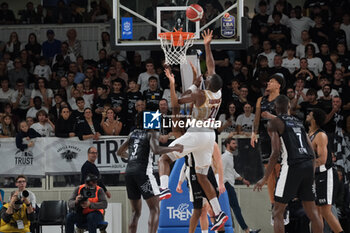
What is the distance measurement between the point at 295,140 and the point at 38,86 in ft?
29.9

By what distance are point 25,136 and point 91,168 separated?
2.34m

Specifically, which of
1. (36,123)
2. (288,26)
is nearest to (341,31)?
(288,26)

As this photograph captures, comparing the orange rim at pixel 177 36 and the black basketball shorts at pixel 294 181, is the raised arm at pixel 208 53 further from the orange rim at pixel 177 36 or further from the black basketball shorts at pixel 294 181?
the black basketball shorts at pixel 294 181

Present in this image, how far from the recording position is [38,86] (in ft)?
60.1

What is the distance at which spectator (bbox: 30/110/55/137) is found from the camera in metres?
16.6

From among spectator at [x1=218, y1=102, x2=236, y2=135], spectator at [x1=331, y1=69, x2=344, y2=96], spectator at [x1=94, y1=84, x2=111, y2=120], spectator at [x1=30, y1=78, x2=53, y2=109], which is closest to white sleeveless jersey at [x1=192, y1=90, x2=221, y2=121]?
spectator at [x1=218, y1=102, x2=236, y2=135]

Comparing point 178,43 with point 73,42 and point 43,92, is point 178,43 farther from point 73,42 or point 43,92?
point 73,42

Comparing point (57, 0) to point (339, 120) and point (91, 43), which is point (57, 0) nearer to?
point (91, 43)

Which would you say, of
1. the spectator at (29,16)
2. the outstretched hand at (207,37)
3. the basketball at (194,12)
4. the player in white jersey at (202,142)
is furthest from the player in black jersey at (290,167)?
the spectator at (29,16)

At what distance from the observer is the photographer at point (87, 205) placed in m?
13.7

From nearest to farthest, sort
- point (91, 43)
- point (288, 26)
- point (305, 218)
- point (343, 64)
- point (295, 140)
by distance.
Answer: point (295, 140) → point (305, 218) → point (343, 64) → point (288, 26) → point (91, 43)

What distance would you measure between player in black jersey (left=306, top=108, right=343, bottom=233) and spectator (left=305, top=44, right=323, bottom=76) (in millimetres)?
5584

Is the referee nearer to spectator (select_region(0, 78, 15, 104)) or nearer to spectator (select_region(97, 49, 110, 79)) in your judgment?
spectator (select_region(97, 49, 110, 79))

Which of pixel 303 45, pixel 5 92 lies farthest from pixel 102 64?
pixel 303 45
